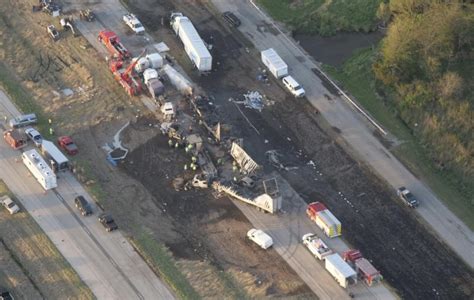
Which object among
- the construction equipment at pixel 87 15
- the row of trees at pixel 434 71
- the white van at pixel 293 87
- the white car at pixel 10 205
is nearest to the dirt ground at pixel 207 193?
the white van at pixel 293 87

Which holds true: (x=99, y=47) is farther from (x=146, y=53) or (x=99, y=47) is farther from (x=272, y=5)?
(x=272, y=5)

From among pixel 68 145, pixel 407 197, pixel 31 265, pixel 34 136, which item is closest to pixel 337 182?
pixel 407 197

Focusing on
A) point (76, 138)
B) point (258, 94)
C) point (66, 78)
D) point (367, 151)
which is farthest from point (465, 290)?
point (66, 78)

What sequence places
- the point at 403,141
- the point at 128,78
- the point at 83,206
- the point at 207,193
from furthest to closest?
the point at 128,78 < the point at 403,141 < the point at 207,193 < the point at 83,206

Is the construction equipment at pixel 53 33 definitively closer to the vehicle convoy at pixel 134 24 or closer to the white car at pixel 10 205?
the vehicle convoy at pixel 134 24

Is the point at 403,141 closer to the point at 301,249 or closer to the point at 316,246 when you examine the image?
the point at 316,246

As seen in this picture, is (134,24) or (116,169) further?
(134,24)
